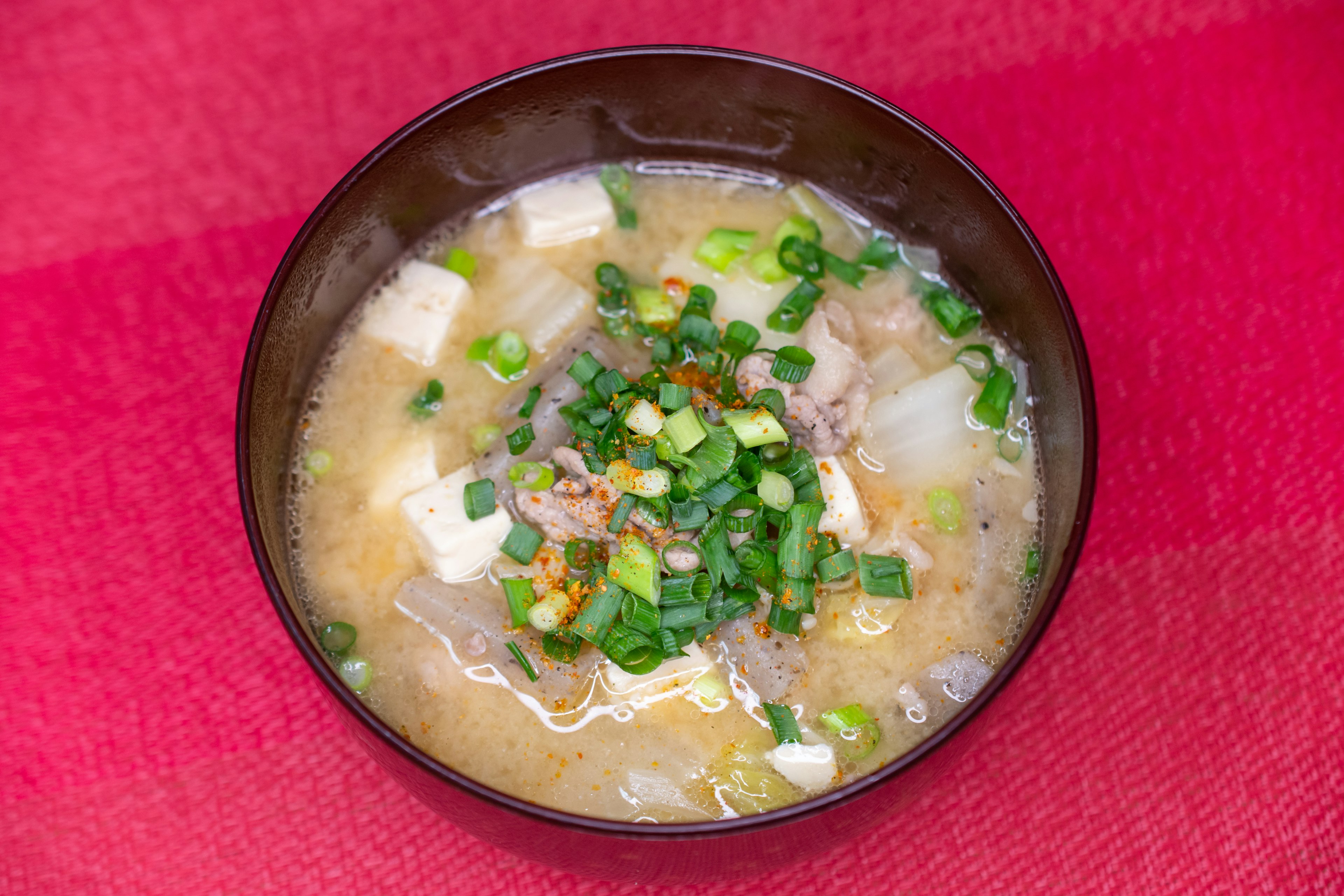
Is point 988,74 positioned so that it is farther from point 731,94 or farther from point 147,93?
point 147,93

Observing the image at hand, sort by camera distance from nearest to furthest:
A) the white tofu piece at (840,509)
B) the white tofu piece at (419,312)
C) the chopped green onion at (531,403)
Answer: the white tofu piece at (840,509) < the chopped green onion at (531,403) < the white tofu piece at (419,312)

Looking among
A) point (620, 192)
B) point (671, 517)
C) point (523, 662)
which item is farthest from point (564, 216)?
point (523, 662)

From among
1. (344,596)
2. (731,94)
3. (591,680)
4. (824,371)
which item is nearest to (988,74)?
(731,94)

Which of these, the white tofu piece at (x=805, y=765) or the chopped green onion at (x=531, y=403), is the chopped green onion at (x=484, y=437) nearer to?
the chopped green onion at (x=531, y=403)

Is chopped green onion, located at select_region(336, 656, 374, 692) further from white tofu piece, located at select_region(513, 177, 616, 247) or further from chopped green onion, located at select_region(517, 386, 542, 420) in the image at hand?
white tofu piece, located at select_region(513, 177, 616, 247)

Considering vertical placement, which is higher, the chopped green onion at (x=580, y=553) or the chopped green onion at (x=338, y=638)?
the chopped green onion at (x=580, y=553)

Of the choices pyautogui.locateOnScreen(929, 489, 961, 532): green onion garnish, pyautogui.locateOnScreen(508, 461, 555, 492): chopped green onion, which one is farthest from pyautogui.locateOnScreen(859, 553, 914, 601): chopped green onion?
pyautogui.locateOnScreen(508, 461, 555, 492): chopped green onion

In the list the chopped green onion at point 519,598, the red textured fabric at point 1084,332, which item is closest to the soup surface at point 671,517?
the chopped green onion at point 519,598
